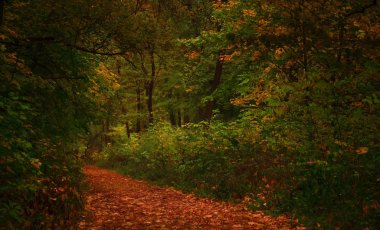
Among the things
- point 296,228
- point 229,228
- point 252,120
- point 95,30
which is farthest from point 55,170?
point 252,120

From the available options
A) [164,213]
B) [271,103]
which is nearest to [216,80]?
[271,103]

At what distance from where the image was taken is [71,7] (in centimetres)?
704

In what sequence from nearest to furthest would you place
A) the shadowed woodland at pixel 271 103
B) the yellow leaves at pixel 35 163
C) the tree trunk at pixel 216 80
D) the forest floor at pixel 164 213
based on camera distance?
the yellow leaves at pixel 35 163 < the shadowed woodland at pixel 271 103 < the forest floor at pixel 164 213 < the tree trunk at pixel 216 80

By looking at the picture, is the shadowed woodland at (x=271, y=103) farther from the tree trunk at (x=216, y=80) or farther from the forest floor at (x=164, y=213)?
the tree trunk at (x=216, y=80)

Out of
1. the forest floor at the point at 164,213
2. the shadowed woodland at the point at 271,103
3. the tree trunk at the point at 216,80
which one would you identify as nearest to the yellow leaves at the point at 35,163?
the shadowed woodland at the point at 271,103

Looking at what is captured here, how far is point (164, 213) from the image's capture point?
9992mm

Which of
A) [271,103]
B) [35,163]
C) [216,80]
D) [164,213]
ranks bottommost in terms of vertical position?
[164,213]

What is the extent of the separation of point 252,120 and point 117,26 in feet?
32.1

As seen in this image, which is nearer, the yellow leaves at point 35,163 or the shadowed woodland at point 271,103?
the yellow leaves at point 35,163

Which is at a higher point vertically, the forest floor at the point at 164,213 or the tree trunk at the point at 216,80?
the tree trunk at the point at 216,80

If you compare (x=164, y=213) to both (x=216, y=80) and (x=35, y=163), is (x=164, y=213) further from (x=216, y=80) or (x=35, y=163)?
(x=216, y=80)

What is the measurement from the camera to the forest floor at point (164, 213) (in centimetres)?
852

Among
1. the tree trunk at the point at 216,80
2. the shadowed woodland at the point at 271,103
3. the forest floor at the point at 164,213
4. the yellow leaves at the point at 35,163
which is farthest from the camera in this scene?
the tree trunk at the point at 216,80

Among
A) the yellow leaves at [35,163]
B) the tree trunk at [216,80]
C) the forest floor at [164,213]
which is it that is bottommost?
the forest floor at [164,213]
